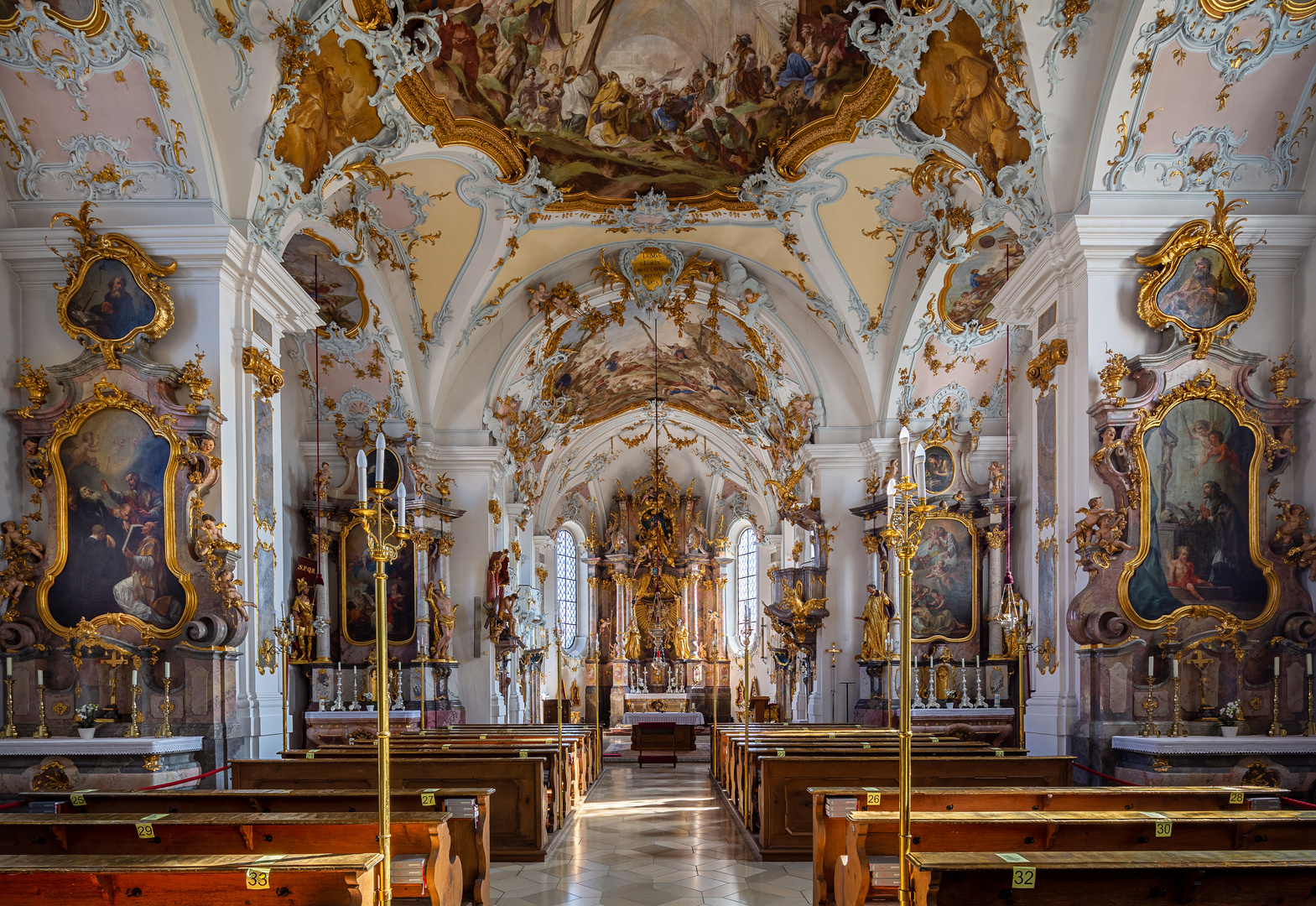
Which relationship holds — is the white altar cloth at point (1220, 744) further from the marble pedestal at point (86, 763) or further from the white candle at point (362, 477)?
the marble pedestal at point (86, 763)

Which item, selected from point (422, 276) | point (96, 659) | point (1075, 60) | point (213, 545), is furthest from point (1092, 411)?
point (422, 276)

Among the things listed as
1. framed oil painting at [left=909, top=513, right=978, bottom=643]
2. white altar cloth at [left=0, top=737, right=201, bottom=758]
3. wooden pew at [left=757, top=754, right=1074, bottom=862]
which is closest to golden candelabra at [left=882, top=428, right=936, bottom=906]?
wooden pew at [left=757, top=754, right=1074, bottom=862]

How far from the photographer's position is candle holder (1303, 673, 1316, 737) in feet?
27.2

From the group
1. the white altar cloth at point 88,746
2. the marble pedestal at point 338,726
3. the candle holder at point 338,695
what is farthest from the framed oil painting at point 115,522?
the candle holder at point 338,695

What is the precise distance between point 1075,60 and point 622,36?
16.7 ft

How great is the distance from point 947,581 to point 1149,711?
7958mm

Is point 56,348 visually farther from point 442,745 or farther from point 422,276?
point 422,276

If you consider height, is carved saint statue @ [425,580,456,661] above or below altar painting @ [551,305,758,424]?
below

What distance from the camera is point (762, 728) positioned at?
1466 cm

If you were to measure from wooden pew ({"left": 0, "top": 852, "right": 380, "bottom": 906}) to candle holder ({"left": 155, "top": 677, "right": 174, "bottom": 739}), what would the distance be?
424 cm

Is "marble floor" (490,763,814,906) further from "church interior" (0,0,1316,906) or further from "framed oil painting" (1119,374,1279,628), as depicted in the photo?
"framed oil painting" (1119,374,1279,628)

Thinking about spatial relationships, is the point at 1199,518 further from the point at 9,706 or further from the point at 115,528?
the point at 9,706

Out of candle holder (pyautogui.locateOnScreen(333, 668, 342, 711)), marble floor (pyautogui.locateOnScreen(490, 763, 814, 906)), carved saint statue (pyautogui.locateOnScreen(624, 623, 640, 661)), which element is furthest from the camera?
carved saint statue (pyautogui.locateOnScreen(624, 623, 640, 661))

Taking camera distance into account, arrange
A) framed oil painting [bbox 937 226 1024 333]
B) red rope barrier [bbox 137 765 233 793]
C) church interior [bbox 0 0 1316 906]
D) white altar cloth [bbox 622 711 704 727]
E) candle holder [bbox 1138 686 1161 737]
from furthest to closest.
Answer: white altar cloth [bbox 622 711 704 727]
framed oil painting [bbox 937 226 1024 333]
candle holder [bbox 1138 686 1161 737]
red rope barrier [bbox 137 765 233 793]
church interior [bbox 0 0 1316 906]
